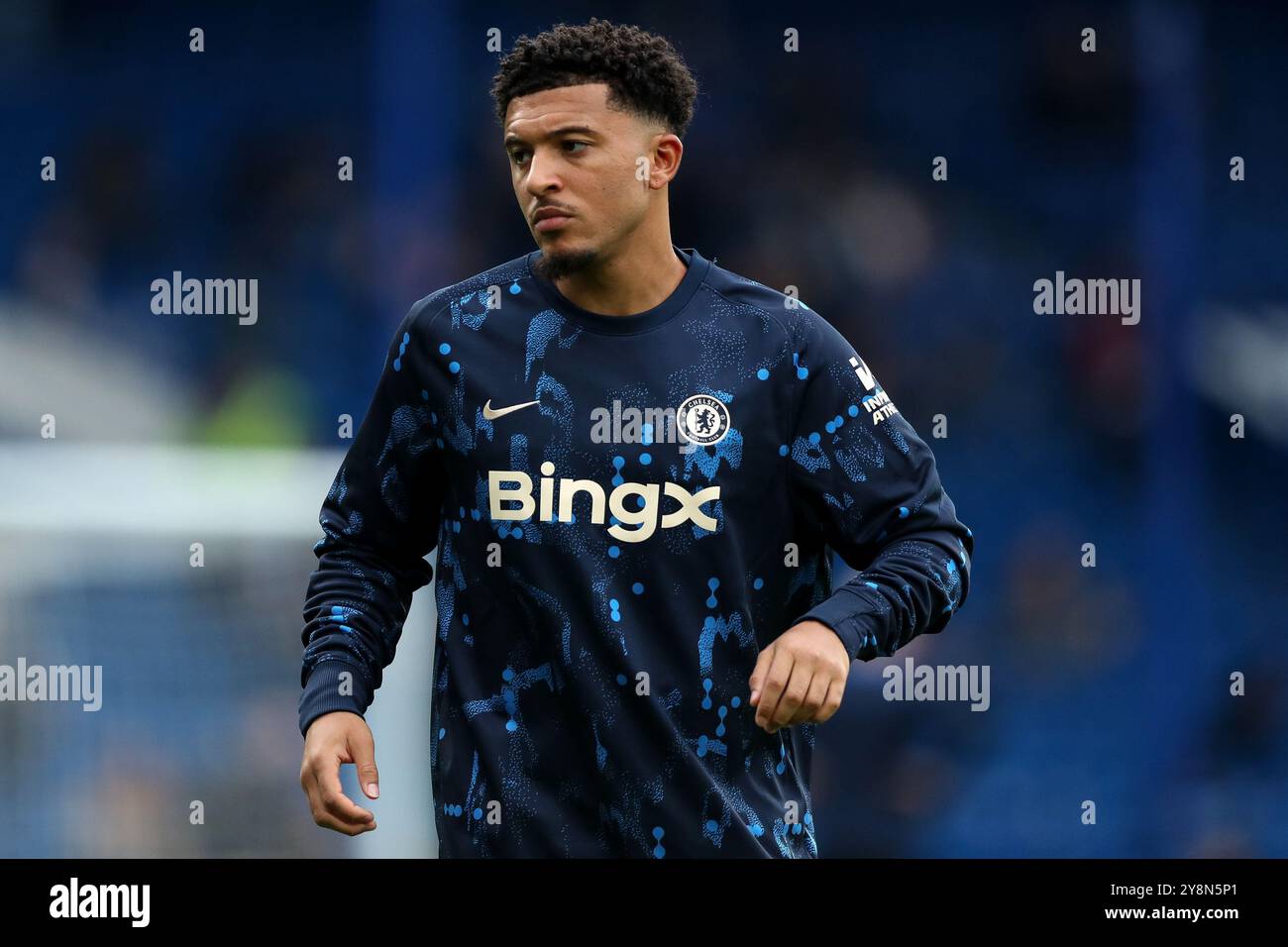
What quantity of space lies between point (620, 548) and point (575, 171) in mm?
578

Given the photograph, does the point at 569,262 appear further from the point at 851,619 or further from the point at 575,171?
the point at 851,619

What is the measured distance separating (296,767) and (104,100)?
7.56 ft

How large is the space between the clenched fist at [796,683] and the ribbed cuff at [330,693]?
24.4 inches

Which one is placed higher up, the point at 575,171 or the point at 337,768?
the point at 575,171

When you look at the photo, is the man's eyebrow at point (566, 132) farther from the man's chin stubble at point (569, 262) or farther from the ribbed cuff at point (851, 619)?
the ribbed cuff at point (851, 619)

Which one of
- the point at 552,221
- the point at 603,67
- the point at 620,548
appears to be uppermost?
the point at 603,67

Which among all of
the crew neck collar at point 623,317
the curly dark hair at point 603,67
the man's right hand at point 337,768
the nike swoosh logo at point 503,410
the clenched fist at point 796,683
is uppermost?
the curly dark hair at point 603,67

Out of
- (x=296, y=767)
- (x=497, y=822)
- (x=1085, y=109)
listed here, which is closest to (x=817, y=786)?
(x=296, y=767)

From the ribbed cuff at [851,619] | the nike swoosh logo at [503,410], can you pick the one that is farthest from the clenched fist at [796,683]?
the nike swoosh logo at [503,410]

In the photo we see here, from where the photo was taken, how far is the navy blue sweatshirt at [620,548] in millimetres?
2656

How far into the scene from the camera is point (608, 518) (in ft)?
8.80

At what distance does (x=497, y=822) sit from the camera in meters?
2.67

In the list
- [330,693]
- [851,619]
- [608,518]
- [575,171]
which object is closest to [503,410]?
[608,518]

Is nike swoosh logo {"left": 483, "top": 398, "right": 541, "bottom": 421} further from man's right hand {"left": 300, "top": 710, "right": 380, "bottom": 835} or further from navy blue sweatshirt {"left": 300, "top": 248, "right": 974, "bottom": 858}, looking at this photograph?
man's right hand {"left": 300, "top": 710, "right": 380, "bottom": 835}
